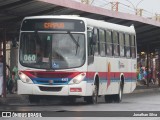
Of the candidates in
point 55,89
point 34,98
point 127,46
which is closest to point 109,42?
point 127,46

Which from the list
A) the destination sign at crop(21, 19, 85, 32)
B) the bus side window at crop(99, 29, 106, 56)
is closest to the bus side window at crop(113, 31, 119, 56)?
the bus side window at crop(99, 29, 106, 56)

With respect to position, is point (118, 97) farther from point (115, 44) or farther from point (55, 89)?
point (55, 89)

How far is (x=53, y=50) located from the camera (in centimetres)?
2317

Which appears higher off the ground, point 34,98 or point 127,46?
point 127,46

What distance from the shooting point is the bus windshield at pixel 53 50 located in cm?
2308

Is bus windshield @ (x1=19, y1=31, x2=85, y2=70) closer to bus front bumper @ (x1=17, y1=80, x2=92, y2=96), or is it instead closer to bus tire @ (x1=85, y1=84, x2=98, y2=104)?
bus front bumper @ (x1=17, y1=80, x2=92, y2=96)

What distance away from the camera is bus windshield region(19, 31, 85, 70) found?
75.7 ft

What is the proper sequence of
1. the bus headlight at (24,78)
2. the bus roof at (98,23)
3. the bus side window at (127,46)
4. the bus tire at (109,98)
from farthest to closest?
1. the bus side window at (127,46)
2. the bus tire at (109,98)
3. the bus roof at (98,23)
4. the bus headlight at (24,78)

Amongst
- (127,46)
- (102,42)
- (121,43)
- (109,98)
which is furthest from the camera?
(127,46)

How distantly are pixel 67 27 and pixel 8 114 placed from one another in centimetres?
592

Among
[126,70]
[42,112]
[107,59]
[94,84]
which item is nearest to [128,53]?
[126,70]

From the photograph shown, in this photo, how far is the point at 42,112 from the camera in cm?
1947

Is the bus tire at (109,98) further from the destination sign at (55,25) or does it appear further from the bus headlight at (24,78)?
the bus headlight at (24,78)

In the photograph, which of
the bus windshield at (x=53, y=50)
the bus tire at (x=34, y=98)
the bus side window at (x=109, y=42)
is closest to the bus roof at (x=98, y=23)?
the bus side window at (x=109, y=42)
